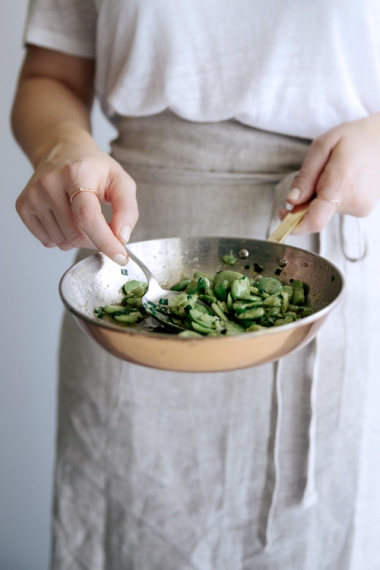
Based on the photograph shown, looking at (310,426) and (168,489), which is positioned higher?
(310,426)

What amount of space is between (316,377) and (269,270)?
0.22 metres

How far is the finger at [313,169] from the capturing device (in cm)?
54

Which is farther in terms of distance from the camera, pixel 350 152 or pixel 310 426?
pixel 310 426

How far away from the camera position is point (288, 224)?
0.53 m

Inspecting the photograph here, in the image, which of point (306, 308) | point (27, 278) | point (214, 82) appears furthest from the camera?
point (27, 278)

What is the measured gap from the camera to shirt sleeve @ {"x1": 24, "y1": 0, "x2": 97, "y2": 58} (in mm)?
723

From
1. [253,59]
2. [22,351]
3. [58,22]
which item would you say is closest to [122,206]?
[253,59]

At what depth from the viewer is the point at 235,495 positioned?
2.42ft

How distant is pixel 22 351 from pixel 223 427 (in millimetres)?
642

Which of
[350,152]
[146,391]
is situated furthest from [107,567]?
[350,152]

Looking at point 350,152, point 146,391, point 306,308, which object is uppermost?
point 350,152

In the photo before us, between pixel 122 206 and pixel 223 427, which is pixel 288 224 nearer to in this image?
pixel 122 206

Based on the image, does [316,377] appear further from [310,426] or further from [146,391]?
[146,391]

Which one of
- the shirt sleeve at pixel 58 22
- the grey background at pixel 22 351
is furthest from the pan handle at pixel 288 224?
the grey background at pixel 22 351
